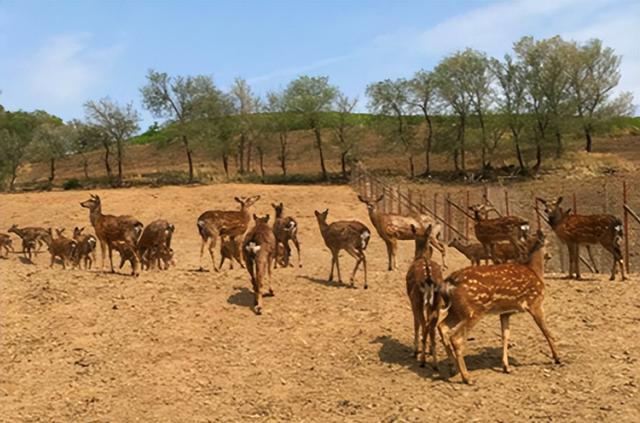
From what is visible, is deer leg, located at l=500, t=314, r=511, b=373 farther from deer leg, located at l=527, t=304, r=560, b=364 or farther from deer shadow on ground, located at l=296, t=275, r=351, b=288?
deer shadow on ground, located at l=296, t=275, r=351, b=288

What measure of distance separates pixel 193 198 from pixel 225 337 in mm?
33344

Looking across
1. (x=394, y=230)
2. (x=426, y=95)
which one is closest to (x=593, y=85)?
(x=426, y=95)

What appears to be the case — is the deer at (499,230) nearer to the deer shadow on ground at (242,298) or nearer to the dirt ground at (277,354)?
the dirt ground at (277,354)

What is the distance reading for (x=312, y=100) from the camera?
201 ft

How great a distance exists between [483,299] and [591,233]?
7.23 m

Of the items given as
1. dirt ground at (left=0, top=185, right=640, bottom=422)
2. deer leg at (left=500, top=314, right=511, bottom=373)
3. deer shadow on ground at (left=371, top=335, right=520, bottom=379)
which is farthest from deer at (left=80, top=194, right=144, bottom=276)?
deer leg at (left=500, top=314, right=511, bottom=373)

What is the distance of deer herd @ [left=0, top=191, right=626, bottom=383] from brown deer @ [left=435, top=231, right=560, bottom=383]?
0.01 metres

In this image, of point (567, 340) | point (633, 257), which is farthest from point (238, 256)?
point (633, 257)

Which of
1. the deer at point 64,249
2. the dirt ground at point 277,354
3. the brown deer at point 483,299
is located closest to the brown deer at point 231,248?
the dirt ground at point 277,354

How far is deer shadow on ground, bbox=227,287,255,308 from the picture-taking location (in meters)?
12.9

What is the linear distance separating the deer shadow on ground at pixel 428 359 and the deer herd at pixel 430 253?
0.59 ft

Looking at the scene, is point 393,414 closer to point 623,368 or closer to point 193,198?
point 623,368

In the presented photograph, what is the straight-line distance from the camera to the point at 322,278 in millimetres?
15945

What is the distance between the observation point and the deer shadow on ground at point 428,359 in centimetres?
983
